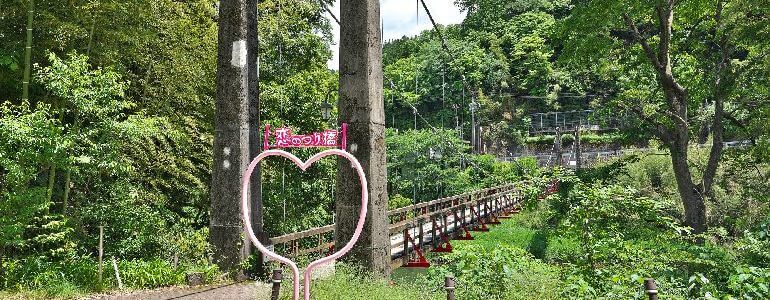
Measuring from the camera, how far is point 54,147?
762cm

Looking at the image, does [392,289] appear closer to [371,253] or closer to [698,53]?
[371,253]

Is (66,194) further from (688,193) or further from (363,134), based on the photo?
(688,193)

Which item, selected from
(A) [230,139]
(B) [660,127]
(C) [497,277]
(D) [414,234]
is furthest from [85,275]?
(B) [660,127]

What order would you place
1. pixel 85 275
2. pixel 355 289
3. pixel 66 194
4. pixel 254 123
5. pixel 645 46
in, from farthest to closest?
1. pixel 645 46
2. pixel 66 194
3. pixel 254 123
4. pixel 85 275
5. pixel 355 289

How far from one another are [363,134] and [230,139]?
2161 mm

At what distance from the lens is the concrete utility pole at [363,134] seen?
6.59m

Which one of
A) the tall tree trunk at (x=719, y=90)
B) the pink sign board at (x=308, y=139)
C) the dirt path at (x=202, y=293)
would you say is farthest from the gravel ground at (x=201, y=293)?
the tall tree trunk at (x=719, y=90)

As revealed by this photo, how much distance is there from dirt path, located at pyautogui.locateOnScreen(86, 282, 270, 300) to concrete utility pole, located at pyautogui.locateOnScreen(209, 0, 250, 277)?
1.44ft

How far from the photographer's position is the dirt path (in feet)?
22.3

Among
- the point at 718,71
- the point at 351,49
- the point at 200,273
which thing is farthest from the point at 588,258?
the point at 718,71

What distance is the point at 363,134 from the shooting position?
6609 millimetres

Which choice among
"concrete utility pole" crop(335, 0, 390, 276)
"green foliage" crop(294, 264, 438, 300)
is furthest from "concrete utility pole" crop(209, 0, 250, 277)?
"green foliage" crop(294, 264, 438, 300)

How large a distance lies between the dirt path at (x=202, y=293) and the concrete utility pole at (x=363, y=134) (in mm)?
1140

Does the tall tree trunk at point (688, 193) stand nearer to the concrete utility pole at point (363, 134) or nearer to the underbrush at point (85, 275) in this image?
the concrete utility pole at point (363, 134)
